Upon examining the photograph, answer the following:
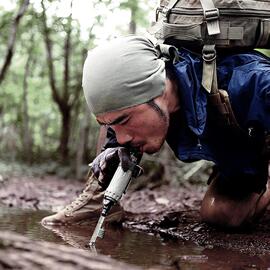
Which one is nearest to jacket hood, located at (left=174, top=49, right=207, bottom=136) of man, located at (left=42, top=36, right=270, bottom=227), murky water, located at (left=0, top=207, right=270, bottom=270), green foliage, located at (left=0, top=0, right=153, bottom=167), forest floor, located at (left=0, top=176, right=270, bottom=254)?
man, located at (left=42, top=36, right=270, bottom=227)

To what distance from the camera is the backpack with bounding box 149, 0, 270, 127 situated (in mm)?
3055

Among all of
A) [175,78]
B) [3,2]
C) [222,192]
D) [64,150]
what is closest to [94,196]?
[222,192]

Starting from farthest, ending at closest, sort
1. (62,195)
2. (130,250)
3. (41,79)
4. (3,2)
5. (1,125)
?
1. (1,125)
2. (41,79)
3. (3,2)
4. (62,195)
5. (130,250)

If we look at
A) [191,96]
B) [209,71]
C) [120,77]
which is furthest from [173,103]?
[120,77]

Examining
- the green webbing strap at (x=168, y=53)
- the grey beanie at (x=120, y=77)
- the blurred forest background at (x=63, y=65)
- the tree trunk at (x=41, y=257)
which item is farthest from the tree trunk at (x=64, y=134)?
the tree trunk at (x=41, y=257)

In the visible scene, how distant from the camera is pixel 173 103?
121 inches

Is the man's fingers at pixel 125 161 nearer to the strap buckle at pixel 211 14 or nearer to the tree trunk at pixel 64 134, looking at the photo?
the strap buckle at pixel 211 14

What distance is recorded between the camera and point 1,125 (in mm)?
16234

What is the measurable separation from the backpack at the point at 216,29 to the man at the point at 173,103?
0.07m

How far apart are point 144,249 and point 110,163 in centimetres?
62

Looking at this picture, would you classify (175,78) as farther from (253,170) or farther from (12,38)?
(12,38)

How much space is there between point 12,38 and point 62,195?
68.8 inches

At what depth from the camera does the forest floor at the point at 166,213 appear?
3.39 metres

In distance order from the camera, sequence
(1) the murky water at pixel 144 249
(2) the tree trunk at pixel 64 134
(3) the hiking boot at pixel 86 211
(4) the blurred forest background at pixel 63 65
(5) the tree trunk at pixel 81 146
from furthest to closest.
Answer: (2) the tree trunk at pixel 64 134, (5) the tree trunk at pixel 81 146, (4) the blurred forest background at pixel 63 65, (3) the hiking boot at pixel 86 211, (1) the murky water at pixel 144 249
